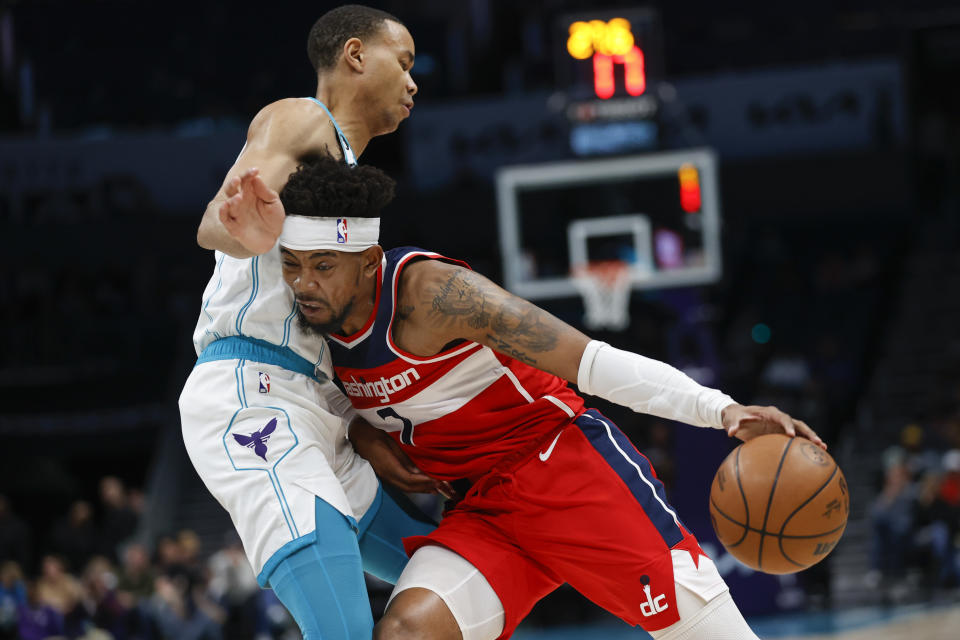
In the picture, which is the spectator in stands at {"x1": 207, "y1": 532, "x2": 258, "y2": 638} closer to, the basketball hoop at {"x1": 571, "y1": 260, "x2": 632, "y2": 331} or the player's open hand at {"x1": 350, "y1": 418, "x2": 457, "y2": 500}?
the basketball hoop at {"x1": 571, "y1": 260, "x2": 632, "y2": 331}

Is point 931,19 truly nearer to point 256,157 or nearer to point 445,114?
point 445,114

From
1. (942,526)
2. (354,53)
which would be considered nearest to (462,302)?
(354,53)

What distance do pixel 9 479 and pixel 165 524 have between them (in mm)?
3685

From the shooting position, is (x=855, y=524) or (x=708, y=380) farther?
(x=855, y=524)

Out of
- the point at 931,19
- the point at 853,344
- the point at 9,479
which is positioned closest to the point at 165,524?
the point at 9,479

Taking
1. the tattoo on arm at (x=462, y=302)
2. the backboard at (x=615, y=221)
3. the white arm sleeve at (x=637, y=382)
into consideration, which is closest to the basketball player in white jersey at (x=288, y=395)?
the tattoo on arm at (x=462, y=302)

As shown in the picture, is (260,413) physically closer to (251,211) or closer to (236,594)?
(251,211)

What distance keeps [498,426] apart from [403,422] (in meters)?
0.30

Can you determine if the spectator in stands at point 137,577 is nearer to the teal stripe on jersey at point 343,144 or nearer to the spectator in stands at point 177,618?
the spectator in stands at point 177,618

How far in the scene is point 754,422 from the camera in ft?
10.6

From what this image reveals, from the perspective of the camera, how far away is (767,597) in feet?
36.7

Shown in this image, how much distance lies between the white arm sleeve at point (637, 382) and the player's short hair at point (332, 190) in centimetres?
78

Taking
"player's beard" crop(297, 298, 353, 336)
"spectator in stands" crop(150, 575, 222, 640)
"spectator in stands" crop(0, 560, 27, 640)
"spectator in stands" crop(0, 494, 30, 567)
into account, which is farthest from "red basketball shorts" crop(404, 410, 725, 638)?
"spectator in stands" crop(0, 494, 30, 567)

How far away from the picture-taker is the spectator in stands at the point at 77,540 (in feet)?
45.3
